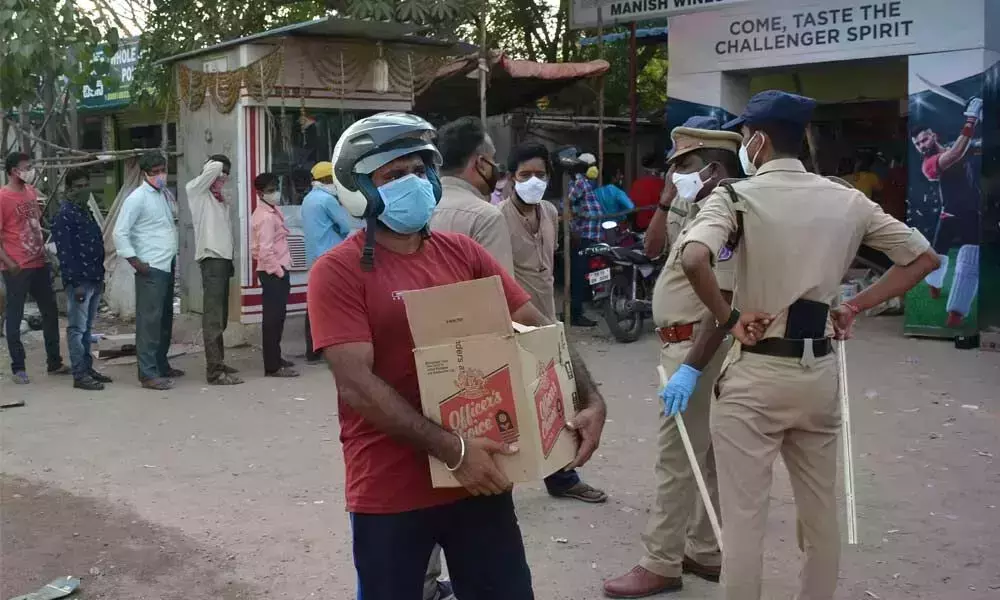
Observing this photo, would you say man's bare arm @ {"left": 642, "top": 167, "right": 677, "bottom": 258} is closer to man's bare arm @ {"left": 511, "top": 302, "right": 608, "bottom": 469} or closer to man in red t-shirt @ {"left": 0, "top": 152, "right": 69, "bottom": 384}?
man's bare arm @ {"left": 511, "top": 302, "right": 608, "bottom": 469}

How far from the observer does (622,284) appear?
11.0 metres

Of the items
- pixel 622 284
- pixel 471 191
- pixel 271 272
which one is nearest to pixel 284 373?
pixel 271 272

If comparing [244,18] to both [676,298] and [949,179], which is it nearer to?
[949,179]

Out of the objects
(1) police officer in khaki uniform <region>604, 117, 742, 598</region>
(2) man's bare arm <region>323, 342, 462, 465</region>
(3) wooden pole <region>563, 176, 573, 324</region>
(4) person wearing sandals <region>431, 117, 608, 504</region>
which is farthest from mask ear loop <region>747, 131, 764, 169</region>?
(3) wooden pole <region>563, 176, 573, 324</region>

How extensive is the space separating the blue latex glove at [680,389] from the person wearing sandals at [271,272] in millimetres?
5968

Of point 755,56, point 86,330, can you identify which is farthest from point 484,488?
point 755,56

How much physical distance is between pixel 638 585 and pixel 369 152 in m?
2.45

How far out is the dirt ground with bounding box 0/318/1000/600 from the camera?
4703mm

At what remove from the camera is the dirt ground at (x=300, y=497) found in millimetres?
4703

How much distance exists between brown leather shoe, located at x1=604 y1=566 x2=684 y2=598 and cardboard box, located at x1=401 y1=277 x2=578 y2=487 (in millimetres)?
2009

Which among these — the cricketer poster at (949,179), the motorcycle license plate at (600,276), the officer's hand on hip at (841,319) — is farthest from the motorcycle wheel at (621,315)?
the officer's hand on hip at (841,319)

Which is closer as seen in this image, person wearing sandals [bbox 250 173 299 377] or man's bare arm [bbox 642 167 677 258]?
man's bare arm [bbox 642 167 677 258]

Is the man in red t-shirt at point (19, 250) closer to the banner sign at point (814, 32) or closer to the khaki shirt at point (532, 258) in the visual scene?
the khaki shirt at point (532, 258)

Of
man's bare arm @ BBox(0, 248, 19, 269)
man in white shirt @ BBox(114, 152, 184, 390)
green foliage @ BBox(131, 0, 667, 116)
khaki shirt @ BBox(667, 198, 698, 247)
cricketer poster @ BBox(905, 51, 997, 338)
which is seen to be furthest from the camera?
green foliage @ BBox(131, 0, 667, 116)
